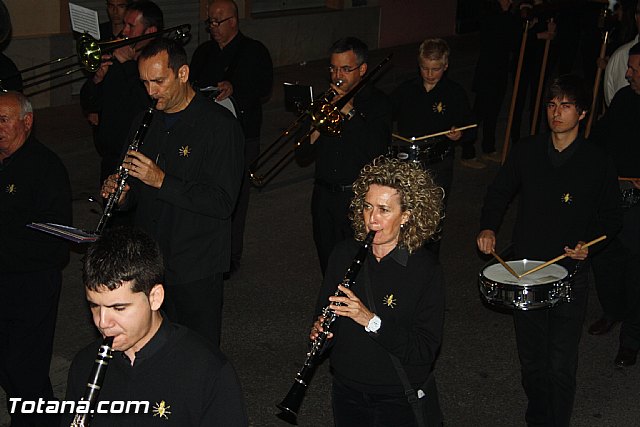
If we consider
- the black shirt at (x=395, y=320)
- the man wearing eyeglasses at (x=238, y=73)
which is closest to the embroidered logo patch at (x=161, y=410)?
the black shirt at (x=395, y=320)

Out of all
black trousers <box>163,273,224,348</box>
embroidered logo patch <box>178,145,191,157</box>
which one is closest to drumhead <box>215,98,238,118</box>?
embroidered logo patch <box>178,145,191,157</box>

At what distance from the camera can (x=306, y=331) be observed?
26.3 feet

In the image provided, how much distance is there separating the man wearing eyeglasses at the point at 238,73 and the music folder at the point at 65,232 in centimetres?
343

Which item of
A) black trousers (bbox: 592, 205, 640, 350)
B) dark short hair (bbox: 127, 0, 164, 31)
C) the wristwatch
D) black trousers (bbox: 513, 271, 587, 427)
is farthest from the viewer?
dark short hair (bbox: 127, 0, 164, 31)

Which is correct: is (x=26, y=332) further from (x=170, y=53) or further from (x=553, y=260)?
(x=553, y=260)

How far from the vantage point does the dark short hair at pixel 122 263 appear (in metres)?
3.52

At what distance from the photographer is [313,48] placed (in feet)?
63.6

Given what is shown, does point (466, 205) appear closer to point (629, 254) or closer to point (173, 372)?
point (629, 254)

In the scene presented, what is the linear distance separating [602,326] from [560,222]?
242 centimetres

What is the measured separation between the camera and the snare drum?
18.8 ft

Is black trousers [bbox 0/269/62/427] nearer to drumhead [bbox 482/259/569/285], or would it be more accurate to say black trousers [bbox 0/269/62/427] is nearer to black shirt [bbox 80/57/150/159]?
black shirt [bbox 80/57/150/159]

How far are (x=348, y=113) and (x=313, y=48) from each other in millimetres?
12156

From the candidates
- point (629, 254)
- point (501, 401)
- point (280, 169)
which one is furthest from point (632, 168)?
point (280, 169)

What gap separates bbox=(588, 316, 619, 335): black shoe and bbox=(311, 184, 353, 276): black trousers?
7.49 ft
